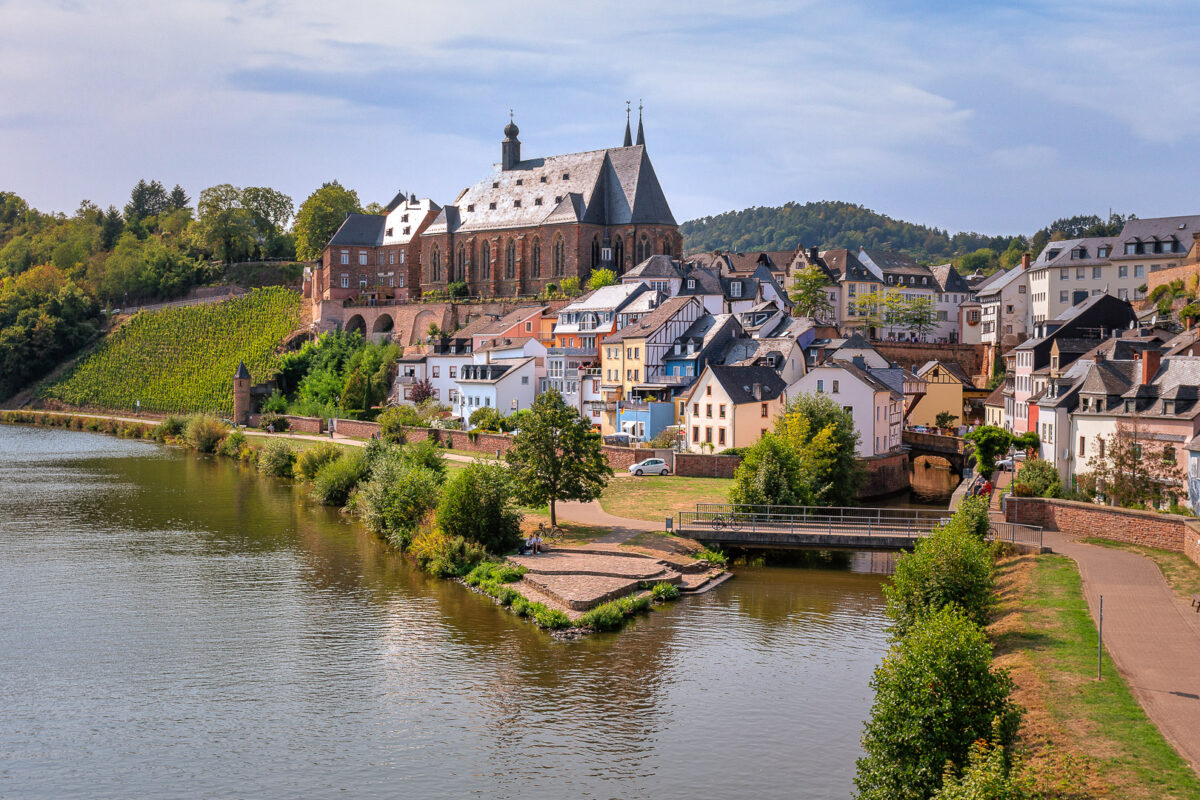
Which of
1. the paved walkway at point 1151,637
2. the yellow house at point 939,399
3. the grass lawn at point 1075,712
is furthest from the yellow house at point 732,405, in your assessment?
the grass lawn at point 1075,712

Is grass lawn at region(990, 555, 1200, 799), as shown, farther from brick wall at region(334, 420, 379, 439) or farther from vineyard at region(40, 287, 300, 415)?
vineyard at region(40, 287, 300, 415)

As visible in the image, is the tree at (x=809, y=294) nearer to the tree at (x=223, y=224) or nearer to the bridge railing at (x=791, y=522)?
the bridge railing at (x=791, y=522)

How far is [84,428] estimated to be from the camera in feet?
317

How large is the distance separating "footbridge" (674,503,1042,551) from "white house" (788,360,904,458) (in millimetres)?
15446

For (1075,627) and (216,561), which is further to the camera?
(216,561)

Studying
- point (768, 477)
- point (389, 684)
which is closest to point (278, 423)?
point (768, 477)

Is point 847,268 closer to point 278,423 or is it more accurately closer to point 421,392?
point 421,392

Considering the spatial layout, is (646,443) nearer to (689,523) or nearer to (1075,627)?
(689,523)

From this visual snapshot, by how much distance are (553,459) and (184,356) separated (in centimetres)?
7614

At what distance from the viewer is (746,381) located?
57.4 m

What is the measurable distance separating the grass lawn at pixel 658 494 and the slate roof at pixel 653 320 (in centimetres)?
1515

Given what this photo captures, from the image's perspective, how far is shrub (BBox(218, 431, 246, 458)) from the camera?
75.4 m

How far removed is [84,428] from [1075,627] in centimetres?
9162

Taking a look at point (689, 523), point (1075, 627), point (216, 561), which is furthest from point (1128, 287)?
point (216, 561)
